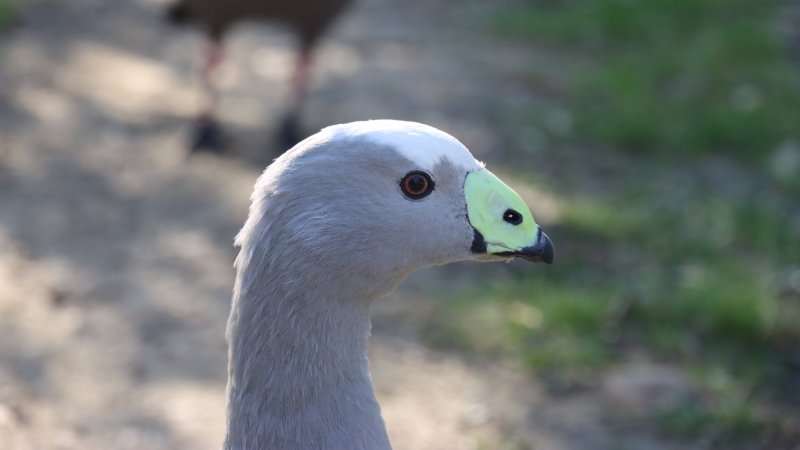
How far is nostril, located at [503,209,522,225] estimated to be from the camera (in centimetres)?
215

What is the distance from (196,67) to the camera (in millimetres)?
6348

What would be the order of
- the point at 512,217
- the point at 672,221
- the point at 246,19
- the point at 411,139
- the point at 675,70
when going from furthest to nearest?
the point at 675,70
the point at 246,19
the point at 672,221
the point at 512,217
the point at 411,139

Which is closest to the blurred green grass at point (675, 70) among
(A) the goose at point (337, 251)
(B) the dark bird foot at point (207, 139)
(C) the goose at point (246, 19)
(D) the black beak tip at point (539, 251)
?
(C) the goose at point (246, 19)

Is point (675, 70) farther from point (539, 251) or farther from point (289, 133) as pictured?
point (539, 251)

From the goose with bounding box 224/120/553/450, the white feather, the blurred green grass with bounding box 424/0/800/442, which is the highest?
the blurred green grass with bounding box 424/0/800/442

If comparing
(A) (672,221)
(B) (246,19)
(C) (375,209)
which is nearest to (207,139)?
(B) (246,19)

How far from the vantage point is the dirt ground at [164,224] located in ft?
11.8

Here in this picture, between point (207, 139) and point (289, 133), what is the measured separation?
1.37 ft

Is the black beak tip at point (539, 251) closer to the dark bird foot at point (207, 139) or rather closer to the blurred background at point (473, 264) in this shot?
the blurred background at point (473, 264)

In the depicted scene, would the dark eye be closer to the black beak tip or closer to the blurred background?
the black beak tip

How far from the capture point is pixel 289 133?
18.5ft

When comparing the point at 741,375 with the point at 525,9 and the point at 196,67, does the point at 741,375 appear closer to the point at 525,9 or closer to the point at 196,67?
the point at 196,67

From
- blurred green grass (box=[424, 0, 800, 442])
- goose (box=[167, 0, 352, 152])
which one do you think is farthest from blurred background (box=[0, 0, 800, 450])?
goose (box=[167, 0, 352, 152])

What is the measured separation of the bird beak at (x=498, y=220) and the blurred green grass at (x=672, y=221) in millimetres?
1706
